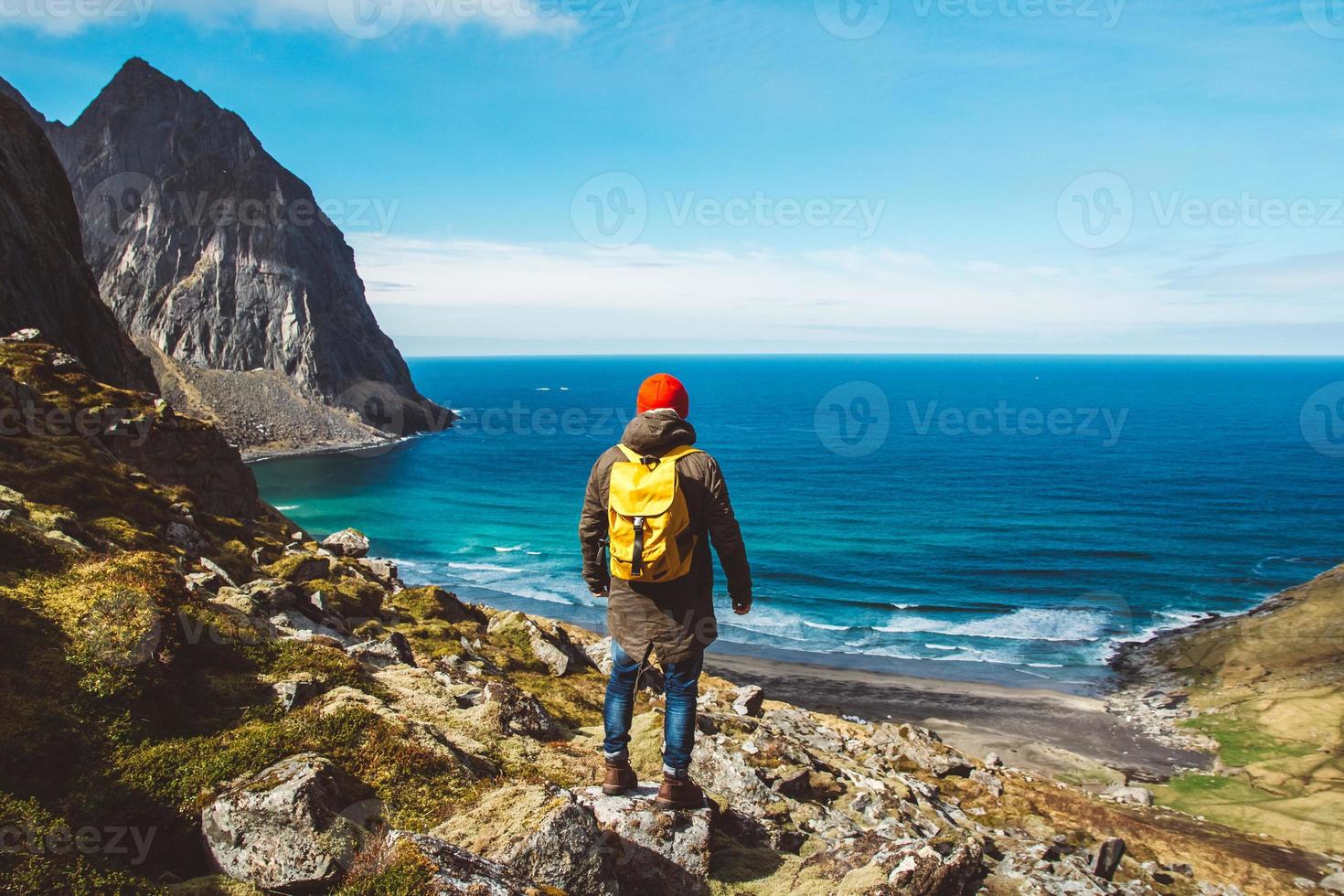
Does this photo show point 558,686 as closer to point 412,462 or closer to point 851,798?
point 851,798

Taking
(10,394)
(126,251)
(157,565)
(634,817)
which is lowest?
(634,817)

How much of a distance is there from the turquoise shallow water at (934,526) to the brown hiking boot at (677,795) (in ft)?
130

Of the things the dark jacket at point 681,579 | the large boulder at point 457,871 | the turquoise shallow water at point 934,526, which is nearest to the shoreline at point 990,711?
the turquoise shallow water at point 934,526

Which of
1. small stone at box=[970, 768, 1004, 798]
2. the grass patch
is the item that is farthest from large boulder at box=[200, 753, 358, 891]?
the grass patch

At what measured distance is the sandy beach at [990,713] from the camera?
31641mm

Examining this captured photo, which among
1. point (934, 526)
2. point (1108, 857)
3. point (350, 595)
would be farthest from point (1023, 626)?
point (350, 595)

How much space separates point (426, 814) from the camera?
20.4 feet

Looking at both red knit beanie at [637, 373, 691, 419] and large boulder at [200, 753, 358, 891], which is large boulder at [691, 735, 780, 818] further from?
large boulder at [200, 753, 358, 891]

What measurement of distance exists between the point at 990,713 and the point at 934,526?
116ft

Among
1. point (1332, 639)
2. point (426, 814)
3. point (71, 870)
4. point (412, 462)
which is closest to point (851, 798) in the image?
point (426, 814)

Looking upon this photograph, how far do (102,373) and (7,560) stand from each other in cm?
3555

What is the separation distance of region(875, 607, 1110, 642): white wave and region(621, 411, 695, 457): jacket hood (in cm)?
4549

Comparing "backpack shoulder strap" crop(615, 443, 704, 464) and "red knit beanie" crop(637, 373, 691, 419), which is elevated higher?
"red knit beanie" crop(637, 373, 691, 419)

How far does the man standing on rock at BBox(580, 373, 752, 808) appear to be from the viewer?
661 centimetres
